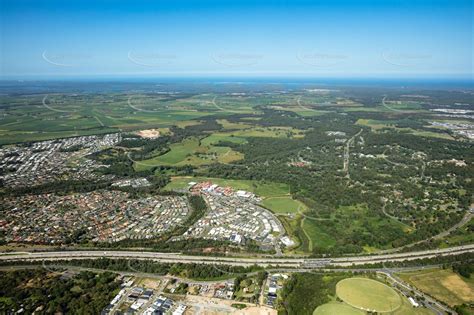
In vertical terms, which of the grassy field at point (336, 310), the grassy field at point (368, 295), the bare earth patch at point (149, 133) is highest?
the bare earth patch at point (149, 133)

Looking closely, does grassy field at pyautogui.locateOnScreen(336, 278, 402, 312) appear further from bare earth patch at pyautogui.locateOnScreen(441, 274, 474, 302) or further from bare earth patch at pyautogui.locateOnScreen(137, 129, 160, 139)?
bare earth patch at pyautogui.locateOnScreen(137, 129, 160, 139)

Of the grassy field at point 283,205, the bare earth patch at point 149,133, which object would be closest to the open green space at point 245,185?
the grassy field at point 283,205

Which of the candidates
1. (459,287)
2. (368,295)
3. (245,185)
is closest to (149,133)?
(245,185)

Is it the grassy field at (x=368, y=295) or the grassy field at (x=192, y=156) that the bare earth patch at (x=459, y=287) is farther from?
the grassy field at (x=192, y=156)

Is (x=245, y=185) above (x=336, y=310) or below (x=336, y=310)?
above

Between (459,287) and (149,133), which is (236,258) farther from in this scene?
(149,133)
